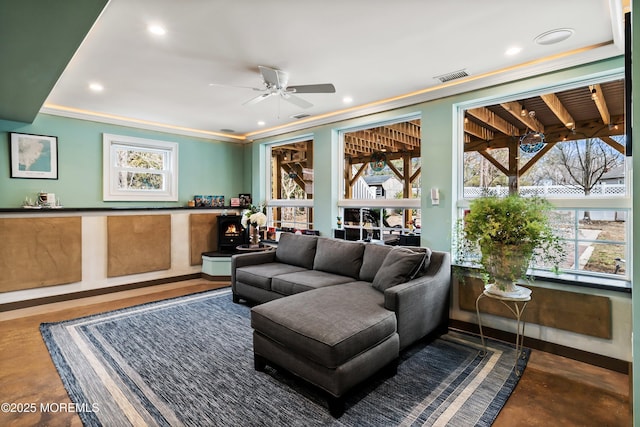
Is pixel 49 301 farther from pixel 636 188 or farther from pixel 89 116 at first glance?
pixel 636 188

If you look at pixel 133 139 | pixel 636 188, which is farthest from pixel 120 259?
pixel 636 188

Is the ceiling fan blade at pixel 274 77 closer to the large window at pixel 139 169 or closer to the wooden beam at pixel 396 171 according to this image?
the wooden beam at pixel 396 171

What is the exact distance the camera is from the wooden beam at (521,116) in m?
3.21

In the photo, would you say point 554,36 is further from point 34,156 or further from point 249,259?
point 34,156

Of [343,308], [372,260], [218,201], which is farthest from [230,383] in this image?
[218,201]

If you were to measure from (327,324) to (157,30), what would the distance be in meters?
2.51

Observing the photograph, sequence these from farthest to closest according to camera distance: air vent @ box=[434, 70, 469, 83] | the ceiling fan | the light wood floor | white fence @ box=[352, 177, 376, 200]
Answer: white fence @ box=[352, 177, 376, 200] < air vent @ box=[434, 70, 469, 83] < the ceiling fan < the light wood floor

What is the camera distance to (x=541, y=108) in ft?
10.5

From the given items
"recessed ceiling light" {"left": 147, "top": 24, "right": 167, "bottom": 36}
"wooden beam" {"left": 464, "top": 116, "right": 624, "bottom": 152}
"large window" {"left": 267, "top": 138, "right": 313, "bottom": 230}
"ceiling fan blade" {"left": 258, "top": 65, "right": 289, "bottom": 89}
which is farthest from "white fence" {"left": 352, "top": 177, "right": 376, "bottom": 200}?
"recessed ceiling light" {"left": 147, "top": 24, "right": 167, "bottom": 36}

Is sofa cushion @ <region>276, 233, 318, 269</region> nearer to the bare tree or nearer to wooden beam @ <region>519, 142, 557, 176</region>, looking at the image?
wooden beam @ <region>519, 142, 557, 176</region>

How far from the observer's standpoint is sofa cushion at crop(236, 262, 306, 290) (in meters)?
3.78

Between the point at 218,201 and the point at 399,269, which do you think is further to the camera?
the point at 218,201

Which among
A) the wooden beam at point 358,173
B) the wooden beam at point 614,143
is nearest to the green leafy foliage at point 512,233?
the wooden beam at point 614,143

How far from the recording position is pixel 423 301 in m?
2.85
